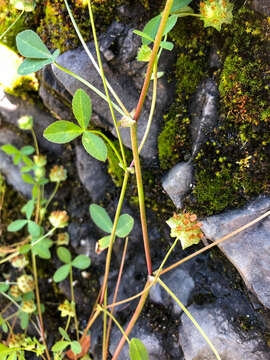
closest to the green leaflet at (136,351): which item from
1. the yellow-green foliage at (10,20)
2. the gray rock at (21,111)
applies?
the gray rock at (21,111)

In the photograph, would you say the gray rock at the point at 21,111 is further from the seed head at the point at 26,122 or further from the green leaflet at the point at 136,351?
the green leaflet at the point at 136,351

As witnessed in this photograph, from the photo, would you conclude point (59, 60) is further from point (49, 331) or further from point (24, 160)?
point (49, 331)

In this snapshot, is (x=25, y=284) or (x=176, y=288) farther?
(x=25, y=284)

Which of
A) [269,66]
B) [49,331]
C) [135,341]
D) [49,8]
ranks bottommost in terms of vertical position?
[49,331]

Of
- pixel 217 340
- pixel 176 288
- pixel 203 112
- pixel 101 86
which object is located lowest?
pixel 217 340

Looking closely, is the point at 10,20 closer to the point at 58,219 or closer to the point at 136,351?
the point at 58,219

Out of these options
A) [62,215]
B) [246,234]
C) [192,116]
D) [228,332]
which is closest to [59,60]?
[192,116]

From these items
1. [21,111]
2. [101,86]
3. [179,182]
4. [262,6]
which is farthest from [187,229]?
[21,111]
